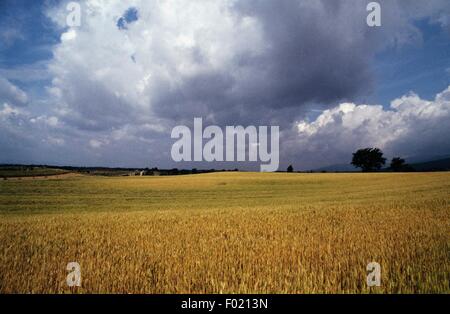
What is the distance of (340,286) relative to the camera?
4891 millimetres

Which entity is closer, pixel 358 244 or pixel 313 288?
pixel 313 288

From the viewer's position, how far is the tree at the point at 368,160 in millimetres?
103000

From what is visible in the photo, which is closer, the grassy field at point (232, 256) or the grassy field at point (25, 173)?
the grassy field at point (232, 256)

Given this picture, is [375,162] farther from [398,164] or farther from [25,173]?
[25,173]

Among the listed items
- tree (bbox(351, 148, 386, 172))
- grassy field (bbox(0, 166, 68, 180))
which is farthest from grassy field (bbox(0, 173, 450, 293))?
tree (bbox(351, 148, 386, 172))

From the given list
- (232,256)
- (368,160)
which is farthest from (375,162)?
(232,256)

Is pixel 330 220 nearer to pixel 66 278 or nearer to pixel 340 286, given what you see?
pixel 340 286

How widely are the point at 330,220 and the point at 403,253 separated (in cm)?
521

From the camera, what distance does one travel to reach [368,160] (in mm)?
103875

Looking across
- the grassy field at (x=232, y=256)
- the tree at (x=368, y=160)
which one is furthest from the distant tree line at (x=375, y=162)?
the grassy field at (x=232, y=256)

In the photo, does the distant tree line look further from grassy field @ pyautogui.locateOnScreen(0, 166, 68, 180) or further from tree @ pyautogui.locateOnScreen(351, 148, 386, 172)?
grassy field @ pyautogui.locateOnScreen(0, 166, 68, 180)

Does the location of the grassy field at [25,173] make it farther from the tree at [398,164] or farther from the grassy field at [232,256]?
the tree at [398,164]

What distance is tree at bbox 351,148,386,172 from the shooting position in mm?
103000
